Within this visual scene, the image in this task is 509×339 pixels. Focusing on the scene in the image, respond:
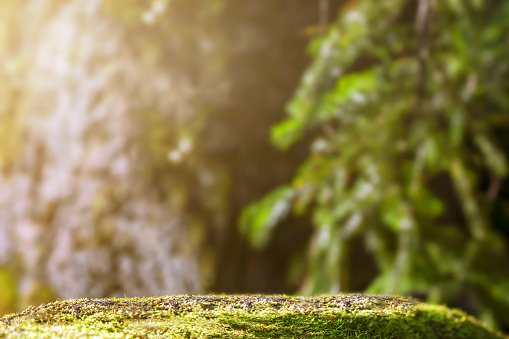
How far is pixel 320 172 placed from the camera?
6.72 ft

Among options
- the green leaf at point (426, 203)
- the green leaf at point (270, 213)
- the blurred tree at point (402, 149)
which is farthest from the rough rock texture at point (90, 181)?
the green leaf at point (426, 203)

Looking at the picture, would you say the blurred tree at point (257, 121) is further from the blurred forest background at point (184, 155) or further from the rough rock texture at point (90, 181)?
the rough rock texture at point (90, 181)

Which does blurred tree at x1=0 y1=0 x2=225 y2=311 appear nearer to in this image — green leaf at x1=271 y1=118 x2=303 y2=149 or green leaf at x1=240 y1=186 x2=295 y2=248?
green leaf at x1=240 y1=186 x2=295 y2=248

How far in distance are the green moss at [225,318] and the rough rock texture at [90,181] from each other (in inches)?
61.7

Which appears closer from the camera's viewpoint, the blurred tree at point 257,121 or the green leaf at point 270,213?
the green leaf at point 270,213

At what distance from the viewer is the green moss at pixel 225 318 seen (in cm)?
72

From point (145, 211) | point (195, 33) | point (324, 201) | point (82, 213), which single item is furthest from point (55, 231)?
point (324, 201)

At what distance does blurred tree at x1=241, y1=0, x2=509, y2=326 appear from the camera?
1.89 meters

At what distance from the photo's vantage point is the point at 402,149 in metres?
1.98

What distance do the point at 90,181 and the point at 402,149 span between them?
1.74 meters

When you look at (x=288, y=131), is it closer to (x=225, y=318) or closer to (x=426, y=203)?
(x=426, y=203)

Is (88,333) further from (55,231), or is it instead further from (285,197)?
(55,231)

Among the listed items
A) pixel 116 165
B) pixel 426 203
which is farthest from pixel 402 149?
pixel 116 165

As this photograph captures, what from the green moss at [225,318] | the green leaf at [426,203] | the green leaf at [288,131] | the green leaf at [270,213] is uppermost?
the green leaf at [288,131]
